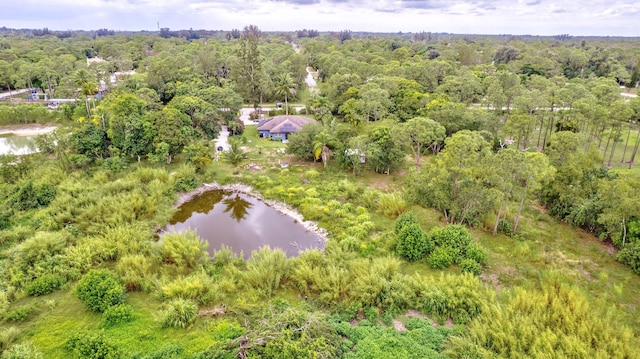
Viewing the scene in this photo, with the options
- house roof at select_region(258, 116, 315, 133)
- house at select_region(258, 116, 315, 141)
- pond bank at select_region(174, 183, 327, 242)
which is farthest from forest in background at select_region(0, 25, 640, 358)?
house roof at select_region(258, 116, 315, 133)

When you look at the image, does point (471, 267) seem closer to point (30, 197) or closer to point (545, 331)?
point (545, 331)

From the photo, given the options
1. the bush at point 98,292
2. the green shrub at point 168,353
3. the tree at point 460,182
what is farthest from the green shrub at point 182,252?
the tree at point 460,182

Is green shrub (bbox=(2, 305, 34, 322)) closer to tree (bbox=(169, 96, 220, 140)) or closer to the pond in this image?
tree (bbox=(169, 96, 220, 140))

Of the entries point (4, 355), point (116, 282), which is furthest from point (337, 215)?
point (4, 355)

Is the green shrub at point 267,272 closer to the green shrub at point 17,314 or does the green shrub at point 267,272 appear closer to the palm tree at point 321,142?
the green shrub at point 17,314

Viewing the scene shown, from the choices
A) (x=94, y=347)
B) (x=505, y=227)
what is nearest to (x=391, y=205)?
(x=505, y=227)

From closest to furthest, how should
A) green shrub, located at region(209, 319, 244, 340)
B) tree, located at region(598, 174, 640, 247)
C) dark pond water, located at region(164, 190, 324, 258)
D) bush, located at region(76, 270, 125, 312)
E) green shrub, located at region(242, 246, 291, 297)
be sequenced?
green shrub, located at region(209, 319, 244, 340) < bush, located at region(76, 270, 125, 312) < green shrub, located at region(242, 246, 291, 297) < tree, located at region(598, 174, 640, 247) < dark pond water, located at region(164, 190, 324, 258)
